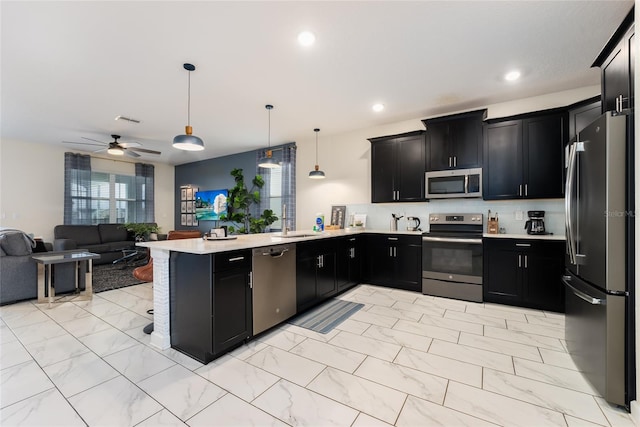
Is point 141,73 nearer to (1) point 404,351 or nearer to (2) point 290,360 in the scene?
(2) point 290,360

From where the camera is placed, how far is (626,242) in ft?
5.57

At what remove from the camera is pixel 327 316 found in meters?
3.29

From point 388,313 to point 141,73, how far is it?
4012mm

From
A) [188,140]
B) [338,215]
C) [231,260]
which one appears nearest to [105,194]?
[188,140]

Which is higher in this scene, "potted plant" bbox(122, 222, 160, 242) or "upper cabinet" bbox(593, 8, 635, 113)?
"upper cabinet" bbox(593, 8, 635, 113)

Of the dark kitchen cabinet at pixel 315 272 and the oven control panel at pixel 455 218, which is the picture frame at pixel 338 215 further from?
the oven control panel at pixel 455 218

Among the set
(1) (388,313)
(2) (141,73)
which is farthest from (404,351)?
(2) (141,73)

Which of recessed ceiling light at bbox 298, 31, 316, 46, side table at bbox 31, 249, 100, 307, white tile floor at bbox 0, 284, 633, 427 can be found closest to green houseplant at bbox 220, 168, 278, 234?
side table at bbox 31, 249, 100, 307

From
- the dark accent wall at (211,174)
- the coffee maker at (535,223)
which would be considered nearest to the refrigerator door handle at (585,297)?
the coffee maker at (535,223)

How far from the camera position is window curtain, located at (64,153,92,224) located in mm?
6531

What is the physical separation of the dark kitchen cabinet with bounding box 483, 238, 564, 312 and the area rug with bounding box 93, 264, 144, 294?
5.59 m

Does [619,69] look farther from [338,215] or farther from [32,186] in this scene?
[32,186]

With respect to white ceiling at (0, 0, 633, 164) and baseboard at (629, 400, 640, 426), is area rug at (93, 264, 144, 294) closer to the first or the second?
white ceiling at (0, 0, 633, 164)

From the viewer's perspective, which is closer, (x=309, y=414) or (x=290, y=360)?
(x=309, y=414)
